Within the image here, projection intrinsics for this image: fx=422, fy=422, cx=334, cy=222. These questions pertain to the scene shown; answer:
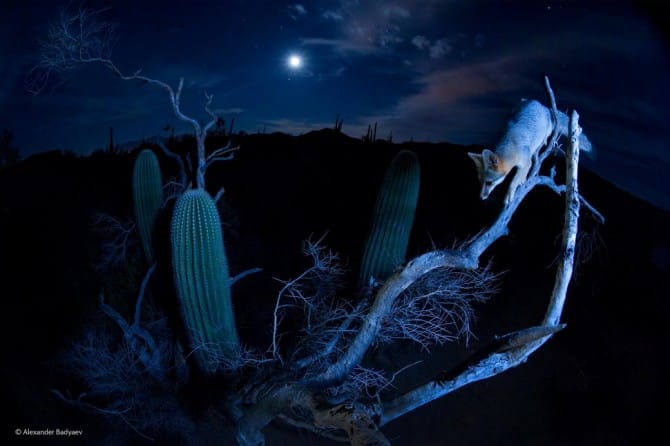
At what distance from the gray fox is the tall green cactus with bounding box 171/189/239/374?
3199 mm

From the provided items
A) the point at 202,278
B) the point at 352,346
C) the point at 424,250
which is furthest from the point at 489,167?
the point at 424,250

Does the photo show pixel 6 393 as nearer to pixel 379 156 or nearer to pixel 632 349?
pixel 632 349

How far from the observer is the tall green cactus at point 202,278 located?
4996 millimetres

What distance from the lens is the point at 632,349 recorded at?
717cm

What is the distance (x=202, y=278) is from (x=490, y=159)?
351 cm

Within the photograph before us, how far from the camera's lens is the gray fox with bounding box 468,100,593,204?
3.34 metres

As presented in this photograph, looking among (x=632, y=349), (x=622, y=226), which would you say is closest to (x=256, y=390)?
(x=632, y=349)

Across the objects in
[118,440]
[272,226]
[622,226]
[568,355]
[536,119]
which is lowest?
[118,440]

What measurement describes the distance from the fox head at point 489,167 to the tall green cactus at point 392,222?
276 cm

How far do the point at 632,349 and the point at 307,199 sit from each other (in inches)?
331

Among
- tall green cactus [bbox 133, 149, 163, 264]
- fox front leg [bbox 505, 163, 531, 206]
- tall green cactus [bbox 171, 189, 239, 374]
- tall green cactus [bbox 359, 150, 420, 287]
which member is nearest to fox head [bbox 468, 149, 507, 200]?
fox front leg [bbox 505, 163, 531, 206]

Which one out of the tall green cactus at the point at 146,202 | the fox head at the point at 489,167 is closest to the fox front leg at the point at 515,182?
the fox head at the point at 489,167

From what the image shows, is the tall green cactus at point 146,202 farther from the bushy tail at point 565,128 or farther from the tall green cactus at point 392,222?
the bushy tail at point 565,128

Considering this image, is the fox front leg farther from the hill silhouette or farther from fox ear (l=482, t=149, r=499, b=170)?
the hill silhouette
